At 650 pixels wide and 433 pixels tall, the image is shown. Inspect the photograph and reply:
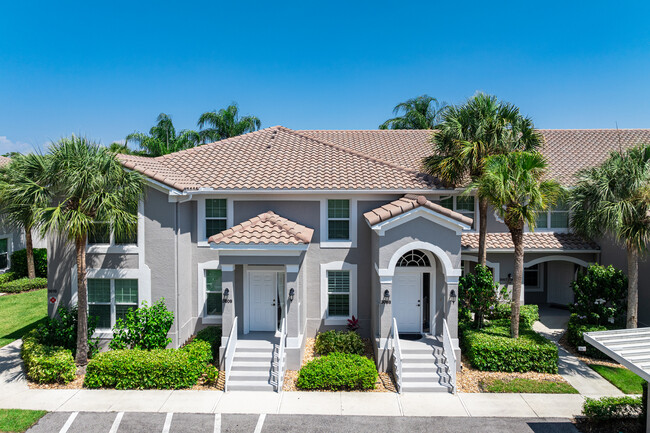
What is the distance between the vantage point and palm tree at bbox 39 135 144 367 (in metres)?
11.7

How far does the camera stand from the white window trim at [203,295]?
1516 centimetres

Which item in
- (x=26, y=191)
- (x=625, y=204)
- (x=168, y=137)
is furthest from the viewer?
(x=168, y=137)

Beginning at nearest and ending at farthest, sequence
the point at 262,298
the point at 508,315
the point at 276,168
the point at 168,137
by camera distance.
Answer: the point at 262,298, the point at 276,168, the point at 508,315, the point at 168,137

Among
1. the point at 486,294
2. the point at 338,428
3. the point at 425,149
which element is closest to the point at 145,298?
the point at 338,428

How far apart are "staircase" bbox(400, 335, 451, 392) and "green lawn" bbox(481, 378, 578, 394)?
1.28m

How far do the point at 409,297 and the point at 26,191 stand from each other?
13.1 metres

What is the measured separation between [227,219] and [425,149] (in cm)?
1091

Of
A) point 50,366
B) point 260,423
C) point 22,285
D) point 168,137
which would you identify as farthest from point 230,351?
point 168,137

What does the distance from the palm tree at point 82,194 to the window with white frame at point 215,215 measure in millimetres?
2934

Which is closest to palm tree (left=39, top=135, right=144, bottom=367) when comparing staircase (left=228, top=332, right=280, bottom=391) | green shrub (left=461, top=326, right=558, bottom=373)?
staircase (left=228, top=332, right=280, bottom=391)

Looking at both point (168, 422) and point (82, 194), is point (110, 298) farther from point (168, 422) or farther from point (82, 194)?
point (168, 422)

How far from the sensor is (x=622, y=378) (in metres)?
12.2

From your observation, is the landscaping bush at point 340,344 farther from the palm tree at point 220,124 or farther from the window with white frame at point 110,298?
the palm tree at point 220,124

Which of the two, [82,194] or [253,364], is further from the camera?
[253,364]
